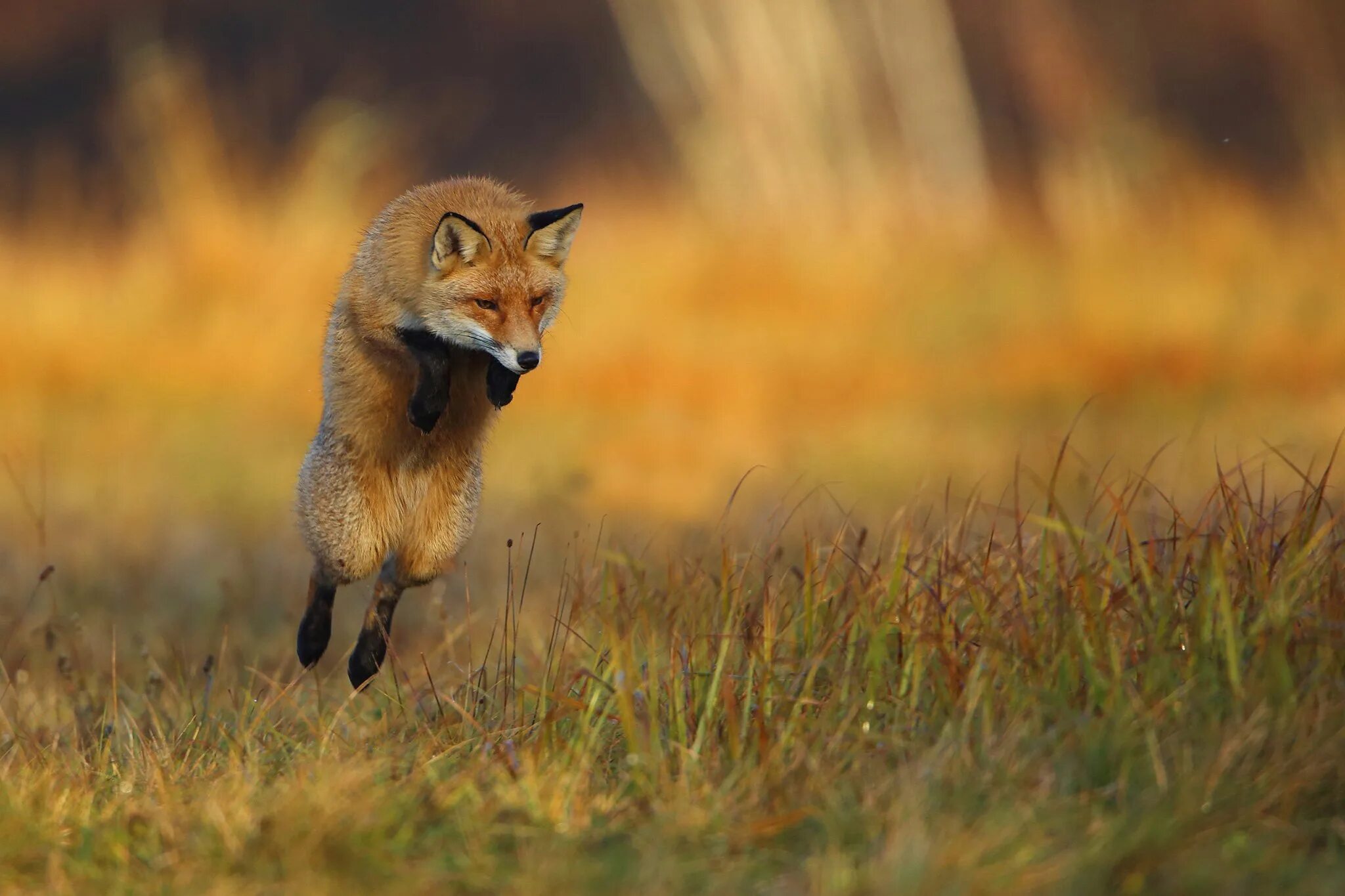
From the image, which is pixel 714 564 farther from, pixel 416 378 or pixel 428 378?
pixel 428 378

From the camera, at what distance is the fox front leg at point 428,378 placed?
365cm

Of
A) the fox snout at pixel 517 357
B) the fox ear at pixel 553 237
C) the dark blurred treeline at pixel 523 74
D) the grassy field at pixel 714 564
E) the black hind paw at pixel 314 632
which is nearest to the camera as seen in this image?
the grassy field at pixel 714 564

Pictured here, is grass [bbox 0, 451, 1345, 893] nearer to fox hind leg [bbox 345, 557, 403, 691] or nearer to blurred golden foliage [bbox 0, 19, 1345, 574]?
fox hind leg [bbox 345, 557, 403, 691]

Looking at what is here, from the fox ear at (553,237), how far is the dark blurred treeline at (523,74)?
9936 millimetres

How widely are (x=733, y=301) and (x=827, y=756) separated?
7.93 metres

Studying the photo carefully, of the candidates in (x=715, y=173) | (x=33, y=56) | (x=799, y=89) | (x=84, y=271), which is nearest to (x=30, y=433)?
(x=84, y=271)

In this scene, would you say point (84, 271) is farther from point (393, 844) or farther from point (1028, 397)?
point (393, 844)

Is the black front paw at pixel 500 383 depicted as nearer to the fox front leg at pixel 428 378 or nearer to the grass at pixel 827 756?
the fox front leg at pixel 428 378

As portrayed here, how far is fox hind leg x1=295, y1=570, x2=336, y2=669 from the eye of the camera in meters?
4.17

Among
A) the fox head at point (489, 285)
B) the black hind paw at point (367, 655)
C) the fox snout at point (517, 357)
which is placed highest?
the fox head at point (489, 285)

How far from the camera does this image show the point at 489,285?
→ 363cm

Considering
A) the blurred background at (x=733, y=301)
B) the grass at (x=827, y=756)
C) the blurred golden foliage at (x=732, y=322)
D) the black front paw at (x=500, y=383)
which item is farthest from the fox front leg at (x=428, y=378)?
the blurred golden foliage at (x=732, y=322)

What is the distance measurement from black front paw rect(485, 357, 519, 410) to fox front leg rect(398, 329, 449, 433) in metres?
0.12

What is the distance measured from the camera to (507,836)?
3320 mm
